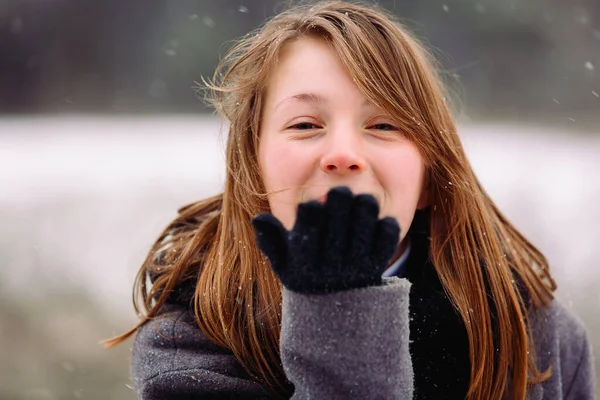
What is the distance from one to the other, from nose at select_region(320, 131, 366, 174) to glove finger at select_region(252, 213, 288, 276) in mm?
218

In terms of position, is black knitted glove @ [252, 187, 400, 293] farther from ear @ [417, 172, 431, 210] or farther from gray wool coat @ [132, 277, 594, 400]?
ear @ [417, 172, 431, 210]

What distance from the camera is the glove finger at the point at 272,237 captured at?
1141mm

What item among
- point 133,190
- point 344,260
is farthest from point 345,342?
point 133,190

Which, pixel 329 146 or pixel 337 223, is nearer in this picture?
pixel 337 223

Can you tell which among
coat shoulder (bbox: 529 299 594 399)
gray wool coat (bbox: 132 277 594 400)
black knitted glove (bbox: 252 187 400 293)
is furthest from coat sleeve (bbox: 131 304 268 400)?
coat shoulder (bbox: 529 299 594 399)

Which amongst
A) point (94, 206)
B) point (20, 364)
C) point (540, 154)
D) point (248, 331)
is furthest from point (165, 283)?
point (540, 154)

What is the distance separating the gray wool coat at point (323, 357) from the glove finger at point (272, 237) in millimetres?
90

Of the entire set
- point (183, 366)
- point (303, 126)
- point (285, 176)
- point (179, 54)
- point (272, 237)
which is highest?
point (179, 54)

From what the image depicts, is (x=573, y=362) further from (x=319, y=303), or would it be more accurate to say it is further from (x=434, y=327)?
(x=319, y=303)

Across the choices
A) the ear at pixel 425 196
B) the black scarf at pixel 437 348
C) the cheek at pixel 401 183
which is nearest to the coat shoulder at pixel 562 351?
the black scarf at pixel 437 348

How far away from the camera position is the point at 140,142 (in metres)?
5.22

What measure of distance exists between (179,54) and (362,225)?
428 cm

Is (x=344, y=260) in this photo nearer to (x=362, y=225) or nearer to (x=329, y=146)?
(x=362, y=225)

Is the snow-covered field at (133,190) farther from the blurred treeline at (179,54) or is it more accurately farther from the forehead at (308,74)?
the forehead at (308,74)
